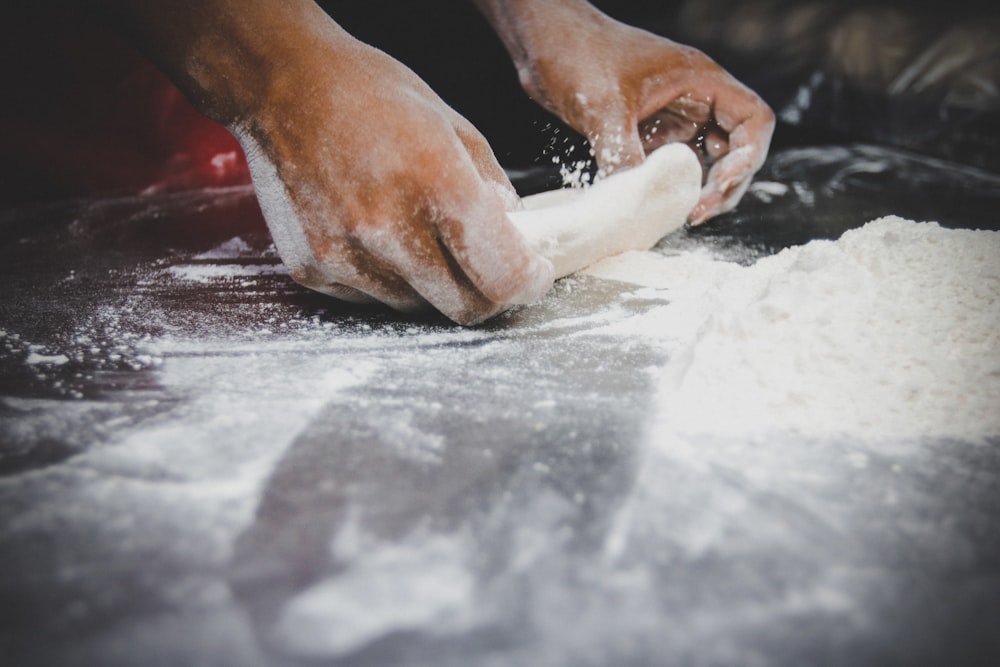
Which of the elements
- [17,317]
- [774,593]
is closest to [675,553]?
[774,593]

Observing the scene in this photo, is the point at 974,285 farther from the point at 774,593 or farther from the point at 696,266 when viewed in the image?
the point at 774,593

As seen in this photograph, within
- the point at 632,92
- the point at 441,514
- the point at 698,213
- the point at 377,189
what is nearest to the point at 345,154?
the point at 377,189

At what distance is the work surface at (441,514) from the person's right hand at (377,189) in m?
0.07

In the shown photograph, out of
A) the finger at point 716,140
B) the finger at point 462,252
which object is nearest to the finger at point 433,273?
the finger at point 462,252

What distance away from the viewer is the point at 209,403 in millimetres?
518

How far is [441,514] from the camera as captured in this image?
39 centimetres

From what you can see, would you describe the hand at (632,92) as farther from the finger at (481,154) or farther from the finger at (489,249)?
the finger at (489,249)

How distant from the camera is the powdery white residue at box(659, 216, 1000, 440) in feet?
1.58

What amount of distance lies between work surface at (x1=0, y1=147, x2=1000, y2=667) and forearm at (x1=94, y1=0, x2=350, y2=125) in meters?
0.26

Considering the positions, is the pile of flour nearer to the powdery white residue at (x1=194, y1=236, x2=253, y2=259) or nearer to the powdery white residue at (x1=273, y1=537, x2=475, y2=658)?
the powdery white residue at (x1=273, y1=537, x2=475, y2=658)

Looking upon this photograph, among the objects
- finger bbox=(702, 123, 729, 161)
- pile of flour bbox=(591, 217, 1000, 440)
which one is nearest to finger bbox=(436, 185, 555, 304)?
pile of flour bbox=(591, 217, 1000, 440)

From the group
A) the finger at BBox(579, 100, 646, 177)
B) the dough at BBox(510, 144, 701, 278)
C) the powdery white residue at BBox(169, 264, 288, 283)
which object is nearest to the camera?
the dough at BBox(510, 144, 701, 278)

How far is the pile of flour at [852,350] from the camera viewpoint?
48 cm

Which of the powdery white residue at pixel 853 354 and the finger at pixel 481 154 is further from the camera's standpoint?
the finger at pixel 481 154
